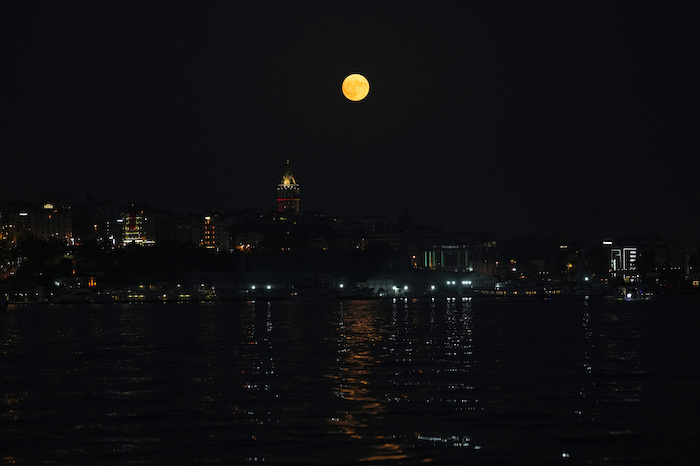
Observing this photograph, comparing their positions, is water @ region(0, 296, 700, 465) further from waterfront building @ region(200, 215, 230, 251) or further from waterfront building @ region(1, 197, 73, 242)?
waterfront building @ region(200, 215, 230, 251)

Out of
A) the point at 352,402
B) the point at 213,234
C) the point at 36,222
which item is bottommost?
the point at 352,402

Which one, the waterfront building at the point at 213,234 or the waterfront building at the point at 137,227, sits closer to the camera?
the waterfront building at the point at 137,227

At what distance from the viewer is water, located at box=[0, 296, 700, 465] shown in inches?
577

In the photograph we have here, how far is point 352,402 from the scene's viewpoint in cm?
1923

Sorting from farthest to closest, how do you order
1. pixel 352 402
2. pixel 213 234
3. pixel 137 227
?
pixel 213 234 < pixel 137 227 < pixel 352 402

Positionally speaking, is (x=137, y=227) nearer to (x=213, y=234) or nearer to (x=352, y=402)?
(x=213, y=234)

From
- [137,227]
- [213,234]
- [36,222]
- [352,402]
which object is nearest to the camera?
[352,402]

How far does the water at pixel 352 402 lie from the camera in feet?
48.1

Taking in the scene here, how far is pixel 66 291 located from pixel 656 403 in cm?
9809

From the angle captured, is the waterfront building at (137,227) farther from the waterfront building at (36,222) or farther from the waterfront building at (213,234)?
the waterfront building at (36,222)

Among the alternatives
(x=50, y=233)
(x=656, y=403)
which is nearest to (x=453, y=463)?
(x=656, y=403)

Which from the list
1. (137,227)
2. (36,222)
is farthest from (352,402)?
(137,227)

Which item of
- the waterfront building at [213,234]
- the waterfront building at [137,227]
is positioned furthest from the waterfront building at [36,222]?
the waterfront building at [213,234]

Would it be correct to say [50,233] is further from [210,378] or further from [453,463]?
[453,463]
